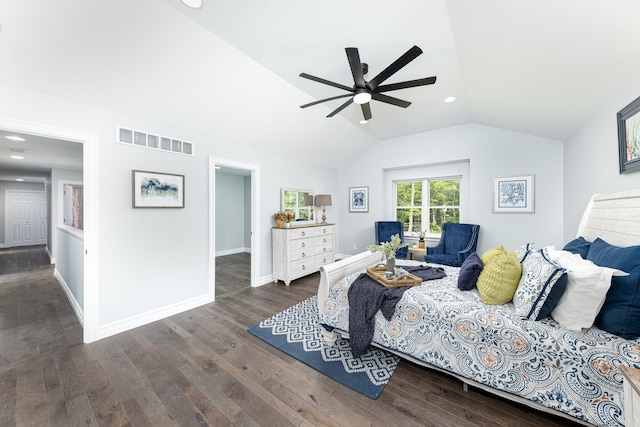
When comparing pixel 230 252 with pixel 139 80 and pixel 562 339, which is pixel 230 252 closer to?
pixel 139 80

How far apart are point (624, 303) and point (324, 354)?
6.85 feet

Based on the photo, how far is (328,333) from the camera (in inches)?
92.8

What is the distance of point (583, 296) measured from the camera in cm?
142

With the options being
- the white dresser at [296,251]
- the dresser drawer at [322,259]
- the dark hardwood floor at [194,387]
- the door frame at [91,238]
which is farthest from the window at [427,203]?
the door frame at [91,238]

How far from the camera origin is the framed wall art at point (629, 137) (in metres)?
1.84

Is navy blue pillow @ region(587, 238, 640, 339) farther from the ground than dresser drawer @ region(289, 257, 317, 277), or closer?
farther from the ground

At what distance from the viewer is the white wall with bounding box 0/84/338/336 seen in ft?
7.64

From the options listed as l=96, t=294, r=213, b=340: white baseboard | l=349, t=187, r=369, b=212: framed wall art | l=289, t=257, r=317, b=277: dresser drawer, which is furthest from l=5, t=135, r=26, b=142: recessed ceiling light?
l=349, t=187, r=369, b=212: framed wall art

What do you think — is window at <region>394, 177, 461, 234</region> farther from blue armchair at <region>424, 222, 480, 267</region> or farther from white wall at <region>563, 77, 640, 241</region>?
white wall at <region>563, 77, 640, 241</region>

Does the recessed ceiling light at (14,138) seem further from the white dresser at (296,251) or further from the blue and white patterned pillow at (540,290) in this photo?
the blue and white patterned pillow at (540,290)

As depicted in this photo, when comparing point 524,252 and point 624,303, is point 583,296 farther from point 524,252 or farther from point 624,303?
point 524,252

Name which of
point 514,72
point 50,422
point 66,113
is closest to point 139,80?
point 66,113

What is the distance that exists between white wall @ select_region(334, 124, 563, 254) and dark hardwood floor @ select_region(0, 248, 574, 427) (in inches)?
134

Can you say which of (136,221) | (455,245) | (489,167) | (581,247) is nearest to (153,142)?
(136,221)
